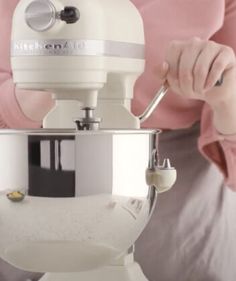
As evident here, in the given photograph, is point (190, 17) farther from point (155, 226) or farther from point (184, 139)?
point (155, 226)

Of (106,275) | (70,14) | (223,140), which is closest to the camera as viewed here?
(70,14)

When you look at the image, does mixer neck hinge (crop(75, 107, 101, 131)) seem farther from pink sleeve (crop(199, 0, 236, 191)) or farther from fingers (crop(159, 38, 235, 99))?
pink sleeve (crop(199, 0, 236, 191))

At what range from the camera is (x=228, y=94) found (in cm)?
78

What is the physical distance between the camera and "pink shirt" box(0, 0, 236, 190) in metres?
0.93

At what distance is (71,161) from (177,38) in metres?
0.35

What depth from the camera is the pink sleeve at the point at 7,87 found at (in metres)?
0.96

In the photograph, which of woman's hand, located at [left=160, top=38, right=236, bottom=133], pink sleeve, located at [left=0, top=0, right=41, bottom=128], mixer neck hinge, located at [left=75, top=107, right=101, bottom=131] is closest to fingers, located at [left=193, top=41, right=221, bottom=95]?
woman's hand, located at [left=160, top=38, right=236, bottom=133]

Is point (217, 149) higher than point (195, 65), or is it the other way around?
point (195, 65)

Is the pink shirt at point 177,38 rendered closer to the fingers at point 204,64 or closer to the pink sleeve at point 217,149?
A: the pink sleeve at point 217,149

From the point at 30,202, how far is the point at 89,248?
73 mm

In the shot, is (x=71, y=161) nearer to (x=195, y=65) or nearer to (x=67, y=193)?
(x=67, y=193)

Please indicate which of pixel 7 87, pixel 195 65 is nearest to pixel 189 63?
pixel 195 65

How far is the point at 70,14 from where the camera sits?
64 centimetres

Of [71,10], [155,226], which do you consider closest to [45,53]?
[71,10]
